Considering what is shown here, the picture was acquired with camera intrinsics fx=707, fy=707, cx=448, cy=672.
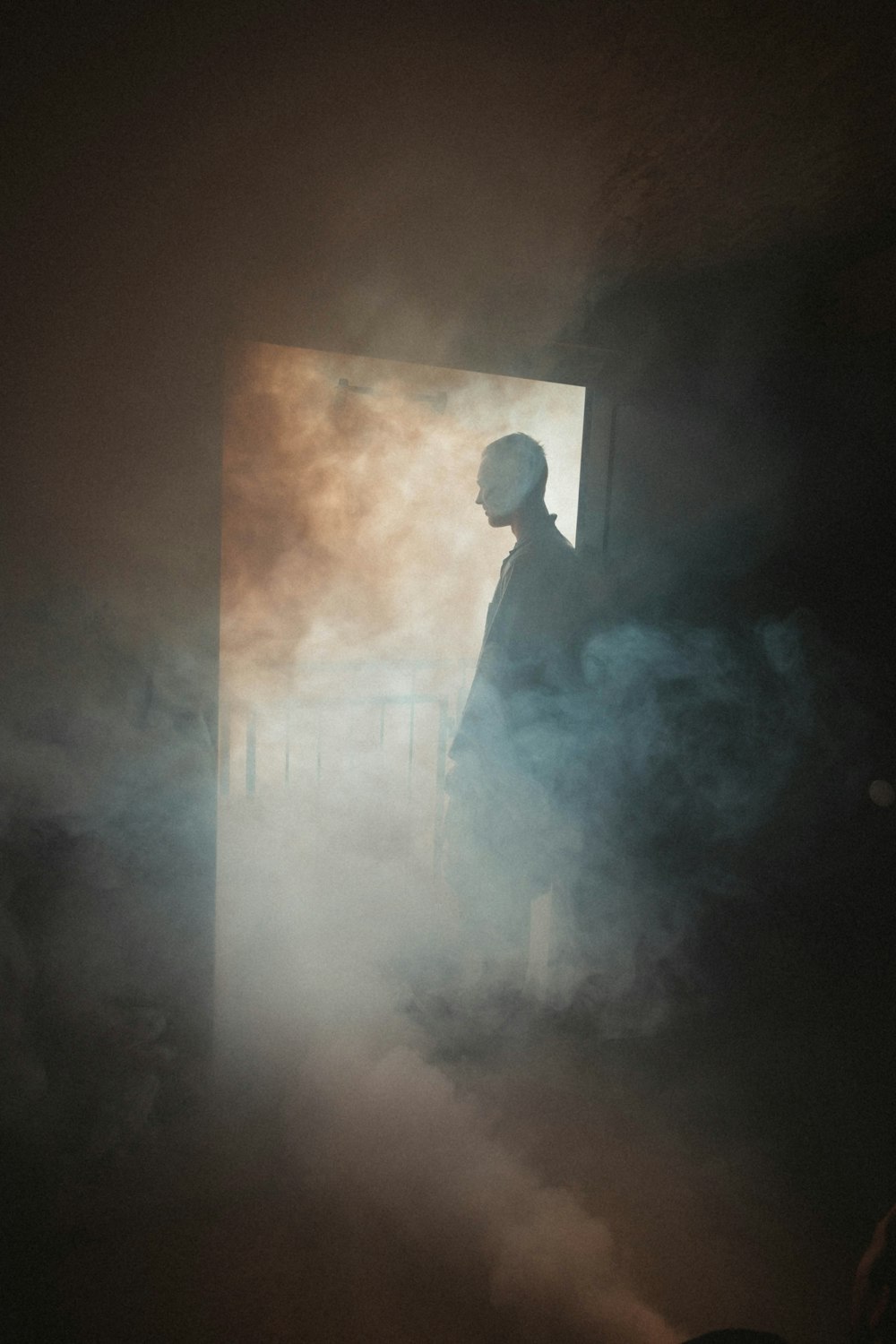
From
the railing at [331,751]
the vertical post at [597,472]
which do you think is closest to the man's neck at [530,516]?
the vertical post at [597,472]

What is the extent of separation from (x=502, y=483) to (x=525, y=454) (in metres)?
0.15

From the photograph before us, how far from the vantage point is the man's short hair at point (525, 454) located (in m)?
2.73

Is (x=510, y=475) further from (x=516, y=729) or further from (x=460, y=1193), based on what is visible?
(x=460, y=1193)

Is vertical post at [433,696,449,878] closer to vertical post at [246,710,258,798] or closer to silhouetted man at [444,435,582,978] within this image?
silhouetted man at [444,435,582,978]

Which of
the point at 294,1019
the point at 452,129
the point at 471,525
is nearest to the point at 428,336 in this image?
the point at 452,129

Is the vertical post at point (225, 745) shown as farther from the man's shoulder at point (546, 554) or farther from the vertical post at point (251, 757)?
the man's shoulder at point (546, 554)

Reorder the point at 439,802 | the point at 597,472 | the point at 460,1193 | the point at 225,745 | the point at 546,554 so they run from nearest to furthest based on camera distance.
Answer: the point at 460,1193, the point at 225,745, the point at 546,554, the point at 597,472, the point at 439,802

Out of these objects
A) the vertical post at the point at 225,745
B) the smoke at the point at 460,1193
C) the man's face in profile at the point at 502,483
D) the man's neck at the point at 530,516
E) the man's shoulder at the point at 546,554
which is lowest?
the smoke at the point at 460,1193

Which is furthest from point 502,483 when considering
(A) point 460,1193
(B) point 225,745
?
(A) point 460,1193

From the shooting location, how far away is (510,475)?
8.97 feet

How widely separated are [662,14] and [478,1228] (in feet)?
9.82

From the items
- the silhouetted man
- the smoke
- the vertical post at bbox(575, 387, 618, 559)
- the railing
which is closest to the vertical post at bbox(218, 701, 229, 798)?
the railing

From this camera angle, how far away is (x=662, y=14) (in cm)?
138

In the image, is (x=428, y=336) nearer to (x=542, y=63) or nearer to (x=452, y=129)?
(x=452, y=129)
